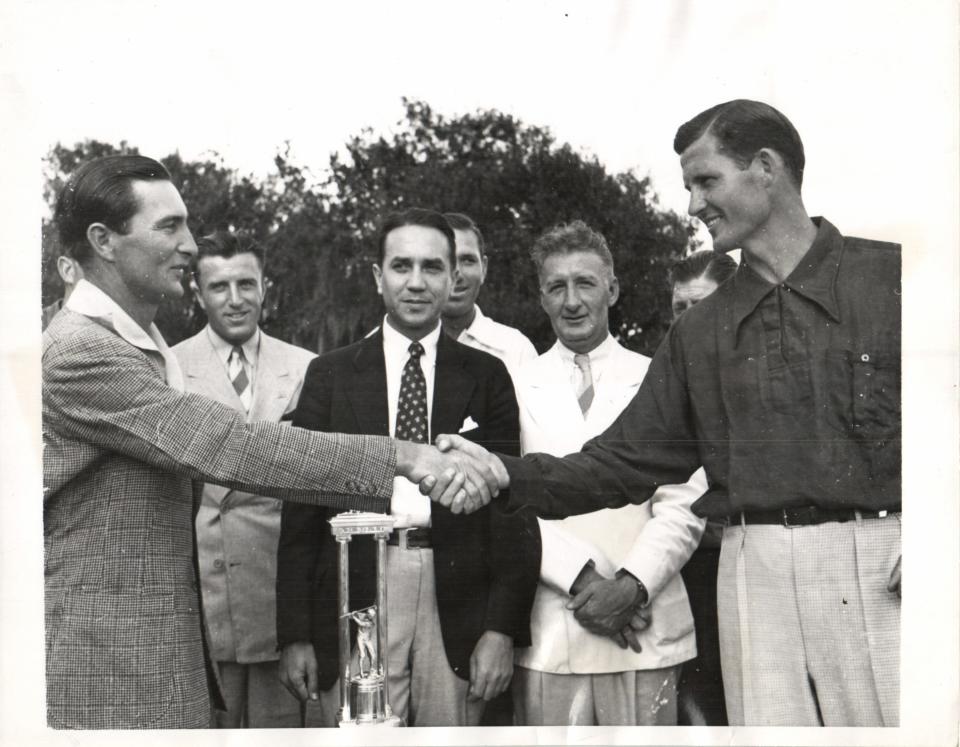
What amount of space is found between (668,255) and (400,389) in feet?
2.79

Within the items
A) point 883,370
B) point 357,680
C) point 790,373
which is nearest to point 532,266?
point 790,373

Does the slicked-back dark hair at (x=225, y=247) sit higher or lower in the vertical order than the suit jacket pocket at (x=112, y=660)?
higher

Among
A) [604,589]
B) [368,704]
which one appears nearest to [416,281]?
[604,589]

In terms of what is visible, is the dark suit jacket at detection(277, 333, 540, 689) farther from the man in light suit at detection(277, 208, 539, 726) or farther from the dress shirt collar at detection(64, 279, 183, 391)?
the dress shirt collar at detection(64, 279, 183, 391)

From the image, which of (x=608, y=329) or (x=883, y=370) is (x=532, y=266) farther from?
(x=883, y=370)

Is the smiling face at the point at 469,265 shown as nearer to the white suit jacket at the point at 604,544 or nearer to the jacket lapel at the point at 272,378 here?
the white suit jacket at the point at 604,544

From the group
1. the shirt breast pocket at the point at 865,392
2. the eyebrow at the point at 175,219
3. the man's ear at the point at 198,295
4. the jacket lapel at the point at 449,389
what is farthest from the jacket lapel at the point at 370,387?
the shirt breast pocket at the point at 865,392

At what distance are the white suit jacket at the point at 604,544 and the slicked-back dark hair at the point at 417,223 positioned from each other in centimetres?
43

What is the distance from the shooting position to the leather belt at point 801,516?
117 inches

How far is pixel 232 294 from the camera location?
3141 millimetres

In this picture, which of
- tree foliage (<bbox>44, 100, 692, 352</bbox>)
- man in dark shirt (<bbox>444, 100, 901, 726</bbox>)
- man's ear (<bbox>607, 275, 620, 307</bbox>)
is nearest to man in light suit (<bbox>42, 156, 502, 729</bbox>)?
tree foliage (<bbox>44, 100, 692, 352</bbox>)

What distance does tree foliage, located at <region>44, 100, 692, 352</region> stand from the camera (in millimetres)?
3109

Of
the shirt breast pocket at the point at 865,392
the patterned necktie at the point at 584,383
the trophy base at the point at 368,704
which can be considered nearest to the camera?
the trophy base at the point at 368,704

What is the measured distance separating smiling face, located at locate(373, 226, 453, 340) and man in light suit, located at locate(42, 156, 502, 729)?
39 centimetres
